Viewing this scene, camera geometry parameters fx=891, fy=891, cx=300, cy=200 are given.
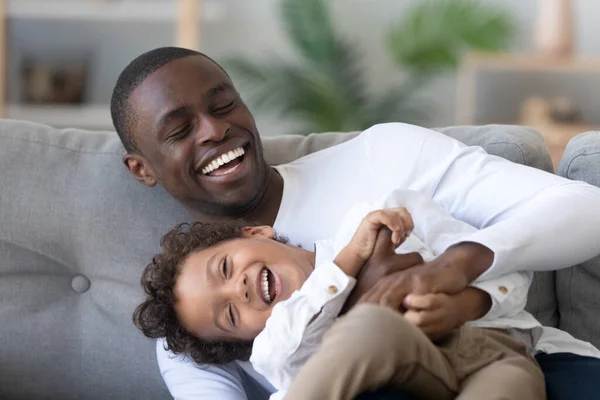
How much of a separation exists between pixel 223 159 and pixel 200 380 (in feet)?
1.43

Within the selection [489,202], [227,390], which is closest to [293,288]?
[227,390]

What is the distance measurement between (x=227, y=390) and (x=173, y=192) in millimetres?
433

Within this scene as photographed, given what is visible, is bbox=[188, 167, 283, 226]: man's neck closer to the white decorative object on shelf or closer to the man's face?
the man's face

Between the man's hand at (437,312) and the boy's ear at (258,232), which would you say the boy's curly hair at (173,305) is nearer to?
the boy's ear at (258,232)

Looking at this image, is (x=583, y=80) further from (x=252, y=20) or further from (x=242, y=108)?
(x=242, y=108)

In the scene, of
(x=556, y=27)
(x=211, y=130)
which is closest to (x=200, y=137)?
(x=211, y=130)

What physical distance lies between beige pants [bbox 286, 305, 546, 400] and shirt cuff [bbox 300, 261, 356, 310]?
169 millimetres

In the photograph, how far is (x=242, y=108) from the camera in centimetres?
184

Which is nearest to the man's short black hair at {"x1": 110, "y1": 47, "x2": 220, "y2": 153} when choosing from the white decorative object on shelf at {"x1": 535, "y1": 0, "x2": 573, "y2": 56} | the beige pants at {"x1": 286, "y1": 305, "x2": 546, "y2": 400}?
the beige pants at {"x1": 286, "y1": 305, "x2": 546, "y2": 400}

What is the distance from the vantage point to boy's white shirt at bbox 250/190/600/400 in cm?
139

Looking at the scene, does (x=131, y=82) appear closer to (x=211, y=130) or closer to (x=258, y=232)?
(x=211, y=130)

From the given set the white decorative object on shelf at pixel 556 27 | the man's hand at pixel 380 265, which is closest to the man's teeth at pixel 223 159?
the man's hand at pixel 380 265

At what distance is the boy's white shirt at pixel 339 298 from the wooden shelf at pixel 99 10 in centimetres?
295

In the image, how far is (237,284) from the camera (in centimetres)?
149
